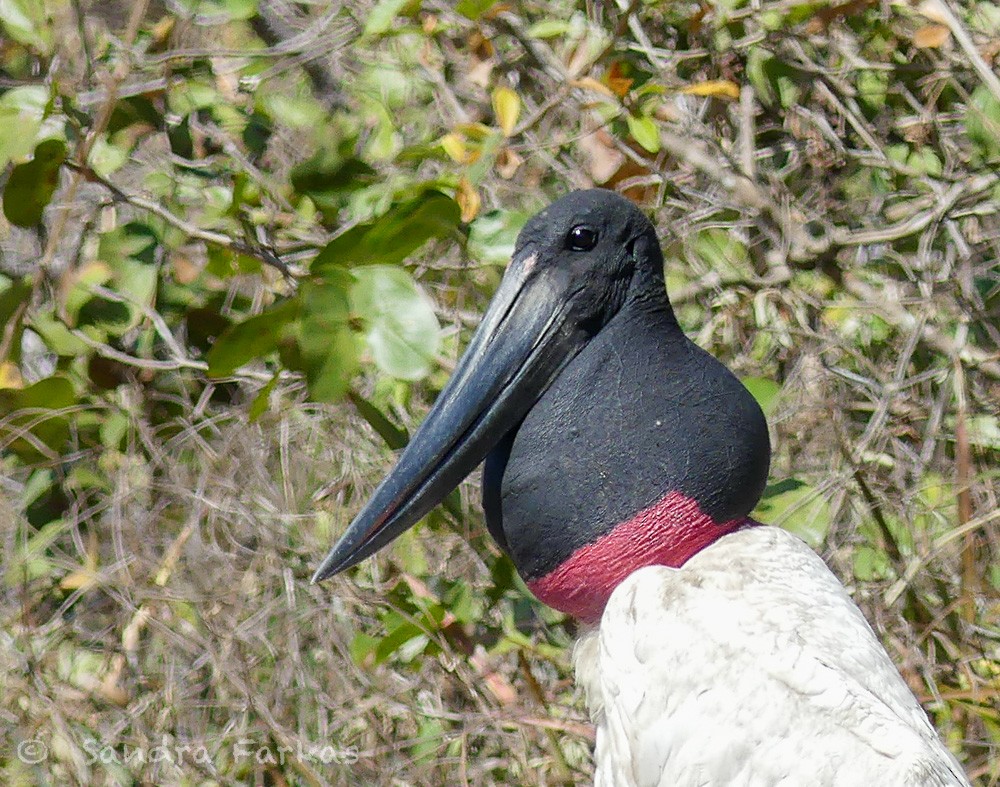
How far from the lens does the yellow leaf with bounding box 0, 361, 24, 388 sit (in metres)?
3.06

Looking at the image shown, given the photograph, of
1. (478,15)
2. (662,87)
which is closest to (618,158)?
(662,87)

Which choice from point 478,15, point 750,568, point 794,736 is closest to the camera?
point 794,736

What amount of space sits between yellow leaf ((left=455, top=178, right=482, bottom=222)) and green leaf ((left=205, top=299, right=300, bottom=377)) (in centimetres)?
47

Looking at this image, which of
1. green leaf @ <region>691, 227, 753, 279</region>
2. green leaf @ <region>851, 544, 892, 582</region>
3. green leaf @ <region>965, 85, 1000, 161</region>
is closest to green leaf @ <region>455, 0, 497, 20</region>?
green leaf @ <region>691, 227, 753, 279</region>

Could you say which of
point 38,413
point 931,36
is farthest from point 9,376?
point 931,36

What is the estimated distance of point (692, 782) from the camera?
212 centimetres

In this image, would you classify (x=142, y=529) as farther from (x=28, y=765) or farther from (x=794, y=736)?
(x=794, y=736)

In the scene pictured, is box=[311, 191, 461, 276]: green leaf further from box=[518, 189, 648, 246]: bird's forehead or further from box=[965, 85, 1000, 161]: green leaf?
box=[965, 85, 1000, 161]: green leaf

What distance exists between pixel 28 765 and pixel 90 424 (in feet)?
2.63

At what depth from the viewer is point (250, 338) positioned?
8.55 ft

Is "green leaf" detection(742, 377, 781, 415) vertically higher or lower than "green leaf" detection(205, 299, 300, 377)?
lower

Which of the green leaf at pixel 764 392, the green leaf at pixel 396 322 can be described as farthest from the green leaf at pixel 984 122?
the green leaf at pixel 396 322

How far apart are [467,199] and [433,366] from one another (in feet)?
1.13

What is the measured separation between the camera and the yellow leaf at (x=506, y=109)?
300cm
